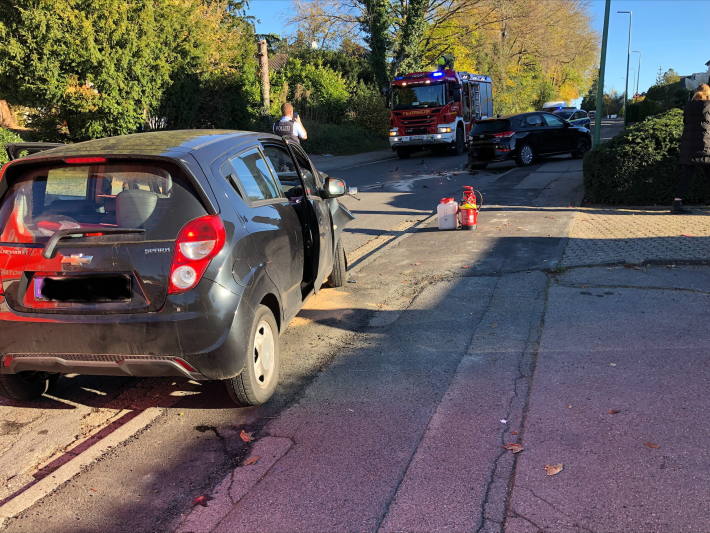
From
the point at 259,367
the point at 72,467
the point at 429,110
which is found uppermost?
the point at 429,110

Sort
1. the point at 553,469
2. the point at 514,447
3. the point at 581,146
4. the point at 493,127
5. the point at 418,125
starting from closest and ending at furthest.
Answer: the point at 553,469 < the point at 514,447 < the point at 493,127 < the point at 581,146 < the point at 418,125

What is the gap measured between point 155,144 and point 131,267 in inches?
34.7

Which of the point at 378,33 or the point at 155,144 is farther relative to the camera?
the point at 378,33

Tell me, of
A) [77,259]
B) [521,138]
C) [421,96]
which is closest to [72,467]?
[77,259]

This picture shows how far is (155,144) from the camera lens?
3.84m

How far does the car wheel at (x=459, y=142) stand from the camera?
2558cm

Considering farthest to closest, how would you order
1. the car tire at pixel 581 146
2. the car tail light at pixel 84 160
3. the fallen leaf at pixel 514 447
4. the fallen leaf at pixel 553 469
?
the car tire at pixel 581 146
the car tail light at pixel 84 160
the fallen leaf at pixel 514 447
the fallen leaf at pixel 553 469

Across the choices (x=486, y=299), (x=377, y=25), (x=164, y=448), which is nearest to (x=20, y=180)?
(x=164, y=448)

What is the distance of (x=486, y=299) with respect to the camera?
606cm

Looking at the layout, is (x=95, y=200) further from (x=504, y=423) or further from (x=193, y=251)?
(x=504, y=423)

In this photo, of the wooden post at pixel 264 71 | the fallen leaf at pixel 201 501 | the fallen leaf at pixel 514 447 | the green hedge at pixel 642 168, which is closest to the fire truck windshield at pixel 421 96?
the wooden post at pixel 264 71

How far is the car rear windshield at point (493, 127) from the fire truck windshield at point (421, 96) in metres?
6.10

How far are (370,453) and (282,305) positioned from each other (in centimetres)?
136

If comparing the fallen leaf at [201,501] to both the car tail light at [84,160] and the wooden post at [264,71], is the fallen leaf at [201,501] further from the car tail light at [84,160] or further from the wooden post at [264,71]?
the wooden post at [264,71]
